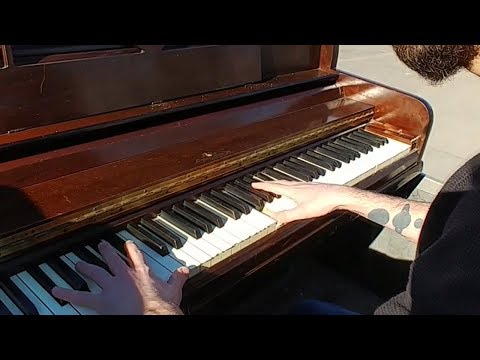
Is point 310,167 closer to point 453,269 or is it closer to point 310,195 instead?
point 310,195

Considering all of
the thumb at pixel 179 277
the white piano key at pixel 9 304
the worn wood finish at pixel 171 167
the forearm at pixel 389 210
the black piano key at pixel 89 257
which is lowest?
the forearm at pixel 389 210

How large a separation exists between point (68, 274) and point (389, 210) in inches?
45.7

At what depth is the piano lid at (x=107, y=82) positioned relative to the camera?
174 cm

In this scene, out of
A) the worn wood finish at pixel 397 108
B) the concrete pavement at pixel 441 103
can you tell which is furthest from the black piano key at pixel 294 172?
the concrete pavement at pixel 441 103

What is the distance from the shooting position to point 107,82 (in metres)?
1.97

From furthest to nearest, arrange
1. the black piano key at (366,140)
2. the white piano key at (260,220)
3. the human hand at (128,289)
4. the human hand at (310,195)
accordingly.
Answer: the black piano key at (366,140) < the human hand at (310,195) < the white piano key at (260,220) < the human hand at (128,289)

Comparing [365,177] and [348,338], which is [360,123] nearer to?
[365,177]

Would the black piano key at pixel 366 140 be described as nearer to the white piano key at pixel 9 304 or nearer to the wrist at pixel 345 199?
the wrist at pixel 345 199

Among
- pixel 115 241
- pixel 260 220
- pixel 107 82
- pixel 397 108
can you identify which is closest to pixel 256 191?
pixel 260 220

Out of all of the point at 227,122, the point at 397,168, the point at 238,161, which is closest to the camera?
the point at 238,161

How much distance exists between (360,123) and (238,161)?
0.96 metres
